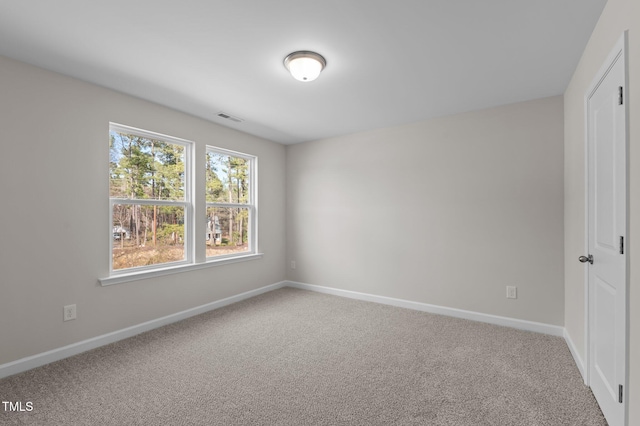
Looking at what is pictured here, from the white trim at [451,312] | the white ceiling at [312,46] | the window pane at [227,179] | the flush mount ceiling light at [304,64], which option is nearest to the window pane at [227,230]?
the window pane at [227,179]

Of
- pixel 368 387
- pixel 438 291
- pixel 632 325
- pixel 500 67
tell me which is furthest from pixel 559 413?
pixel 500 67

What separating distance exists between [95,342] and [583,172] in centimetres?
422

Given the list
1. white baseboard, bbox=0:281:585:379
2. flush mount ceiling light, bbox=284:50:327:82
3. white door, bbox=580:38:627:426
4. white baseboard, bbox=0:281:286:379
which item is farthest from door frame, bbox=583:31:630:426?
white baseboard, bbox=0:281:286:379

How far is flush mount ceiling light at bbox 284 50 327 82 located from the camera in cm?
222

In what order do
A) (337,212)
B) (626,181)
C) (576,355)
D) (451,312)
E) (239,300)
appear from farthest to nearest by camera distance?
(337,212)
(239,300)
(451,312)
(576,355)
(626,181)

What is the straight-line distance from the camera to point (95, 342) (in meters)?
2.68

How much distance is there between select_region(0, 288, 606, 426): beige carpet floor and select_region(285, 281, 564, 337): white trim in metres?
0.11

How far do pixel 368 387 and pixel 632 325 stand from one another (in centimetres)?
147

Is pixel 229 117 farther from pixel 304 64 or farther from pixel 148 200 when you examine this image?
pixel 304 64

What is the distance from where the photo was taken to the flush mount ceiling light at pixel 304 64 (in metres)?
2.22

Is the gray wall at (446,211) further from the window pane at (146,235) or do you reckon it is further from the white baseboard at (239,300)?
the window pane at (146,235)

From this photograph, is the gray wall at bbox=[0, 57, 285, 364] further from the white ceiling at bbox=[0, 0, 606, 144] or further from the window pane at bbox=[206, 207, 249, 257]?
the window pane at bbox=[206, 207, 249, 257]

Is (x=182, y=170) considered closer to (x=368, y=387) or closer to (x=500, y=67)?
(x=368, y=387)

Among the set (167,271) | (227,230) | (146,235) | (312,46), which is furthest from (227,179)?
(312,46)
